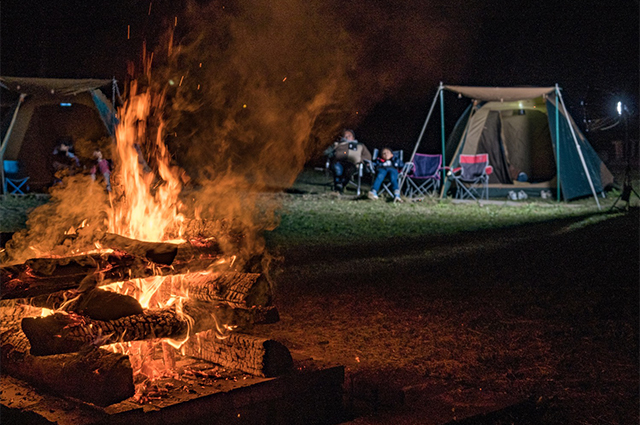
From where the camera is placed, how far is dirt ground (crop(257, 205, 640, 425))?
306cm

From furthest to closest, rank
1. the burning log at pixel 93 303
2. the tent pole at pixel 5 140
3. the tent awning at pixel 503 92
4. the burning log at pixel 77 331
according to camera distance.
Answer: the tent pole at pixel 5 140
the tent awning at pixel 503 92
the burning log at pixel 93 303
the burning log at pixel 77 331

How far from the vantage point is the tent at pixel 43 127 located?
1310cm

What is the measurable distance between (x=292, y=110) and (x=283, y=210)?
1737cm

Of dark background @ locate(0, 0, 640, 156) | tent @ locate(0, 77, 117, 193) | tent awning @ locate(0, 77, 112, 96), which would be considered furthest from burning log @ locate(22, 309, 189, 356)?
dark background @ locate(0, 0, 640, 156)

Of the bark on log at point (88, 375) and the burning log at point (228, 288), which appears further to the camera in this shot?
the burning log at point (228, 288)

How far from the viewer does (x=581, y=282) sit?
5.32 meters

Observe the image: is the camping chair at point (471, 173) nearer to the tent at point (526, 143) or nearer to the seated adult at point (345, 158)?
the tent at point (526, 143)

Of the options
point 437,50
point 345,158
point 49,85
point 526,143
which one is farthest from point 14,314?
point 437,50

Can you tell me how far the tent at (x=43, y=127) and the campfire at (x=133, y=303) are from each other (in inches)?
394

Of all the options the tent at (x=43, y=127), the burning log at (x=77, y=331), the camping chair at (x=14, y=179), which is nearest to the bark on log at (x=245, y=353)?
the burning log at (x=77, y=331)

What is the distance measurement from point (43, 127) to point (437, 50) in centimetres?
2844

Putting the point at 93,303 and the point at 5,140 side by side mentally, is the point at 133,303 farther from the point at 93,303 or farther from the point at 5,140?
the point at 5,140

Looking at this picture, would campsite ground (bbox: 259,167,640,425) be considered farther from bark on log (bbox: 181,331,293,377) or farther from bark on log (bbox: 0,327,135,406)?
bark on log (bbox: 0,327,135,406)

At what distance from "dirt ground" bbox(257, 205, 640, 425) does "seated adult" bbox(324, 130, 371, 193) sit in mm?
7749
